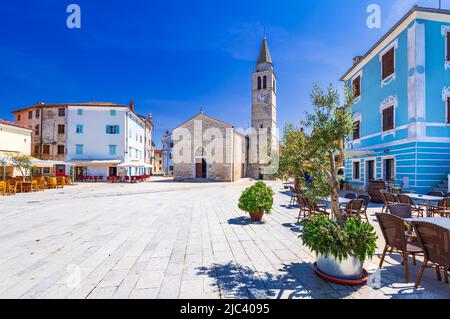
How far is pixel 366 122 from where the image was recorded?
15977mm

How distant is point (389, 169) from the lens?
531 inches

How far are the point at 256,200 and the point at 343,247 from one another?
4.20 metres

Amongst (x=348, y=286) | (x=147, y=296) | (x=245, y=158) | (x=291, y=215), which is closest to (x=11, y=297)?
(x=147, y=296)

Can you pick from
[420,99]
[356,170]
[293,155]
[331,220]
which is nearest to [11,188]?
[293,155]

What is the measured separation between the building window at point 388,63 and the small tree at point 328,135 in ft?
40.9

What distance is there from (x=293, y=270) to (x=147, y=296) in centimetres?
237

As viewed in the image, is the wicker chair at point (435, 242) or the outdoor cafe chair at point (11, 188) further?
the outdoor cafe chair at point (11, 188)

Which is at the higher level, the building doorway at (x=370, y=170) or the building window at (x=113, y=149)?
the building window at (x=113, y=149)

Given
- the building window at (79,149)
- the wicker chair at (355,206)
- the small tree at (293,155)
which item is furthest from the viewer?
the building window at (79,149)

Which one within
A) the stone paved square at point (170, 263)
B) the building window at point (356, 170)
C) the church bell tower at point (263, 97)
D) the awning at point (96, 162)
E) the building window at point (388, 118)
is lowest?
the stone paved square at point (170, 263)

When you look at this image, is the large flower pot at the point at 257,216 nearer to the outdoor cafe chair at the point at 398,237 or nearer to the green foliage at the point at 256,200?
the green foliage at the point at 256,200

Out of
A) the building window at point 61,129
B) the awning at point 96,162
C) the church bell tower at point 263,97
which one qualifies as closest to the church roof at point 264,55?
the church bell tower at point 263,97

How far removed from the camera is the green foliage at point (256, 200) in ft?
24.3

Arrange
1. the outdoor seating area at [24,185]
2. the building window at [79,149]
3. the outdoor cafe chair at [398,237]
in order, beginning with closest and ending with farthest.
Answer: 1. the outdoor cafe chair at [398,237]
2. the outdoor seating area at [24,185]
3. the building window at [79,149]
